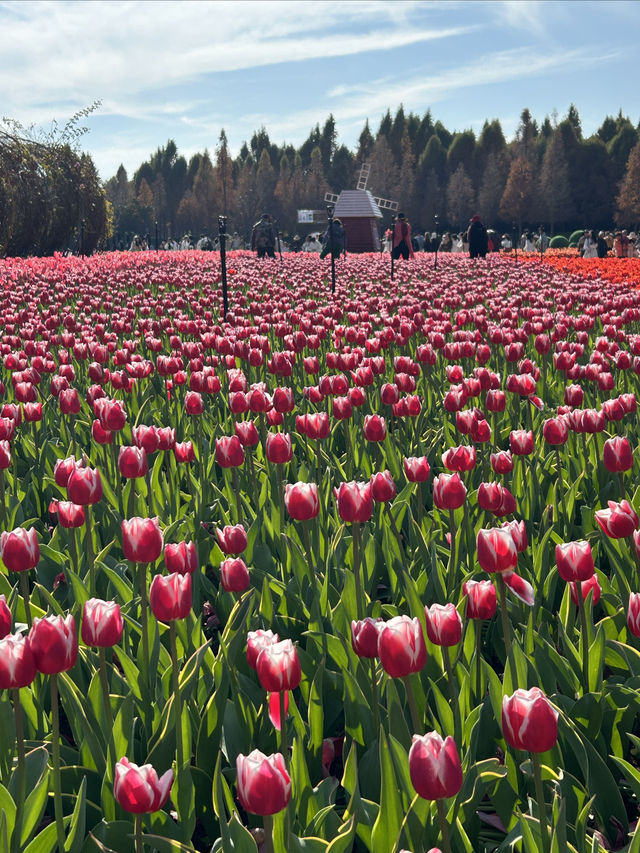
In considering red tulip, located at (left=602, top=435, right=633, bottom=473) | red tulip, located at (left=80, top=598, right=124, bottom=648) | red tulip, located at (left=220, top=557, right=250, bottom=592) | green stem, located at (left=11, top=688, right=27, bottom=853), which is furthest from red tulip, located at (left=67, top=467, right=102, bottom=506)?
red tulip, located at (left=602, top=435, right=633, bottom=473)

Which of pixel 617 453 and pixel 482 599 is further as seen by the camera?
pixel 617 453

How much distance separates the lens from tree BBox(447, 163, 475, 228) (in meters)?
87.7

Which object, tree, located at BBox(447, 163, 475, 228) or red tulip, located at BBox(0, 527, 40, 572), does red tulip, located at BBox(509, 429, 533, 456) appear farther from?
tree, located at BBox(447, 163, 475, 228)

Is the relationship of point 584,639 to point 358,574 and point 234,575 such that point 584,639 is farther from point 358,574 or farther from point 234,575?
point 234,575

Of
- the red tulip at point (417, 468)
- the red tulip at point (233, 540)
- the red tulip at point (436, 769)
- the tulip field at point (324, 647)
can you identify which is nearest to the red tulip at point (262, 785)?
the tulip field at point (324, 647)

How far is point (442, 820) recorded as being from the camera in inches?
62.1

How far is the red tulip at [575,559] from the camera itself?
240 centimetres

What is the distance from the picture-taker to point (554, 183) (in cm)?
8012

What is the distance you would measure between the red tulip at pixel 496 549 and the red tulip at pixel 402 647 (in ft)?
1.65

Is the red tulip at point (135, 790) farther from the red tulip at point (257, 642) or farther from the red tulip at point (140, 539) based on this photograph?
the red tulip at point (140, 539)

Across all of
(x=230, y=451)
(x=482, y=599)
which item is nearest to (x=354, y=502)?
(x=482, y=599)

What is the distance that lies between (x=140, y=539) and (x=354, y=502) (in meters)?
0.71

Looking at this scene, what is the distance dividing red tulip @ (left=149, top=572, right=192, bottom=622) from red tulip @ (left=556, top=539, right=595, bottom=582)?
1050 mm

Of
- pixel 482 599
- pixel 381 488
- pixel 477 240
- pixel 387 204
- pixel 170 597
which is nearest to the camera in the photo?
pixel 170 597
